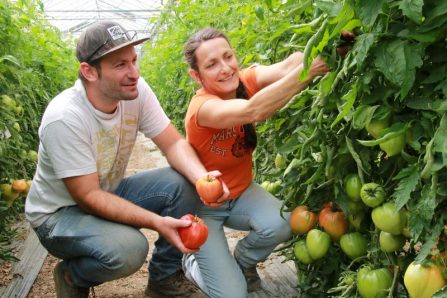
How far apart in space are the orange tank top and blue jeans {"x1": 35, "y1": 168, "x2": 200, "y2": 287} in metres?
0.16

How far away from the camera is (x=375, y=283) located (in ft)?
4.88

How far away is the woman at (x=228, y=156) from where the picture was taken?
2.25 metres

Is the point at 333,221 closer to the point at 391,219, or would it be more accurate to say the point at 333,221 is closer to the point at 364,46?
the point at 391,219

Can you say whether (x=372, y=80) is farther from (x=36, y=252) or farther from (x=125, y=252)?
(x=36, y=252)

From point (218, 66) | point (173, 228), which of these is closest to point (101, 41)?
point (218, 66)

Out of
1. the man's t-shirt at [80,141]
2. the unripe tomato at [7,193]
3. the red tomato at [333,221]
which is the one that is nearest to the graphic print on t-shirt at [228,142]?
the man's t-shirt at [80,141]

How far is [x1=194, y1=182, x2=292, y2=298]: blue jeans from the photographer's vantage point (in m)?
2.31

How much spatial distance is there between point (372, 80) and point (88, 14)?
19302mm

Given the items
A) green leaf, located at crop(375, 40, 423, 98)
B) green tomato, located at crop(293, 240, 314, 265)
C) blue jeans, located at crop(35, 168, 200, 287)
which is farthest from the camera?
blue jeans, located at crop(35, 168, 200, 287)

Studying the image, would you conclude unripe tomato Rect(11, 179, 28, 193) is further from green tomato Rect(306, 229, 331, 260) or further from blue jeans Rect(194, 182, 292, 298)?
green tomato Rect(306, 229, 331, 260)

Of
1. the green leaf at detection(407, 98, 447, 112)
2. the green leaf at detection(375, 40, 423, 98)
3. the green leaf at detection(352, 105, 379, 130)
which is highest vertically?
the green leaf at detection(375, 40, 423, 98)

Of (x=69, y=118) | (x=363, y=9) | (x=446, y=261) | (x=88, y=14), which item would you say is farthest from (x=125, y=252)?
(x=88, y=14)

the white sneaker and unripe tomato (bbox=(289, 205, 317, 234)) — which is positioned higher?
unripe tomato (bbox=(289, 205, 317, 234))

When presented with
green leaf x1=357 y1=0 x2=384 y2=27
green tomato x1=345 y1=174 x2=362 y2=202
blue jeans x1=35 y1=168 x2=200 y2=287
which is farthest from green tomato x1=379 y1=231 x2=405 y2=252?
blue jeans x1=35 y1=168 x2=200 y2=287
